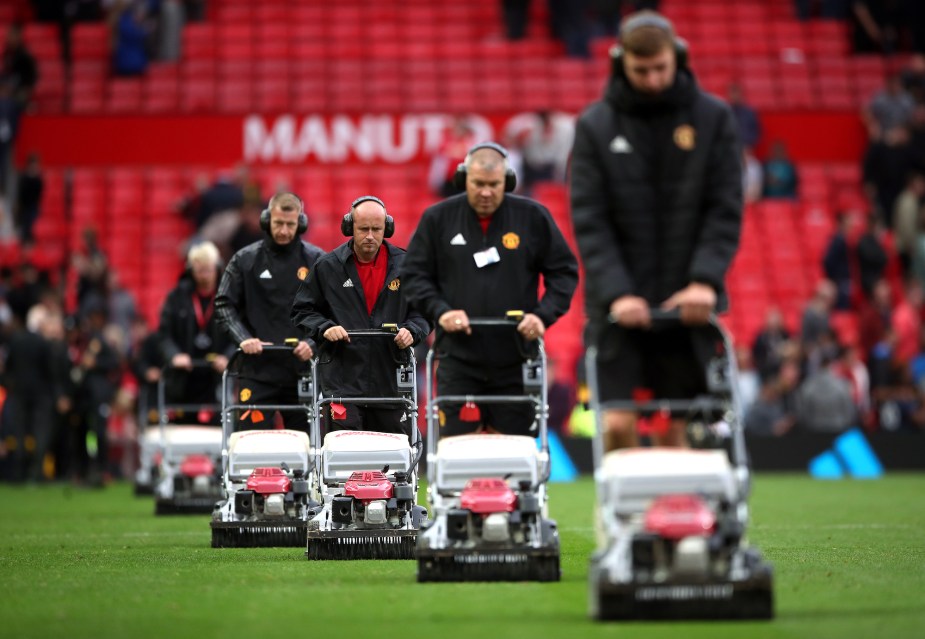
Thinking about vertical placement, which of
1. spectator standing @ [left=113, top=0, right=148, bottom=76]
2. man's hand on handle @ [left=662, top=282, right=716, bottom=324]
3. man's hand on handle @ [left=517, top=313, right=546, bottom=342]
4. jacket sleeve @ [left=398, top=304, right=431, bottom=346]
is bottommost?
man's hand on handle @ [left=662, top=282, right=716, bottom=324]

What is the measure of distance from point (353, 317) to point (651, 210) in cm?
402

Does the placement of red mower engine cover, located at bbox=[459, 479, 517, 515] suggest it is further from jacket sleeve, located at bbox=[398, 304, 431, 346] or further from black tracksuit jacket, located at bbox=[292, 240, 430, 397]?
black tracksuit jacket, located at bbox=[292, 240, 430, 397]

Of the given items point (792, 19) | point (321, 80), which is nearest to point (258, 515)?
point (321, 80)

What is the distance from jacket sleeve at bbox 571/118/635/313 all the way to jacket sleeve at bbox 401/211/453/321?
5.69 feet

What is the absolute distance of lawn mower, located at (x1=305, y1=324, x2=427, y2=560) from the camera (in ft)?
32.7

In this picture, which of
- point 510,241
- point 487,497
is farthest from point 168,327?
point 487,497

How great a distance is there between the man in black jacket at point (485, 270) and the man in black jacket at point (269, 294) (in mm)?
3260

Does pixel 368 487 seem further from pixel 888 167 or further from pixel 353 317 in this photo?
pixel 888 167

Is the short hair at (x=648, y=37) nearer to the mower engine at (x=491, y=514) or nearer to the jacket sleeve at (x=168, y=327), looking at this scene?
the mower engine at (x=491, y=514)

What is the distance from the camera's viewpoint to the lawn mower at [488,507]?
8.29 m

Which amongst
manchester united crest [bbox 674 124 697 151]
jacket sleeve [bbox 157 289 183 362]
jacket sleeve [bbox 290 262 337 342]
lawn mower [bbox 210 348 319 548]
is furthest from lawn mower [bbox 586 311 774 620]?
jacket sleeve [bbox 157 289 183 362]

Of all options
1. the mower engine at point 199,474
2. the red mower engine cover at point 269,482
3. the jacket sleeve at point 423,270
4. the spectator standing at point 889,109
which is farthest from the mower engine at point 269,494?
the spectator standing at point 889,109

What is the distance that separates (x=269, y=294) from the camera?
12133mm

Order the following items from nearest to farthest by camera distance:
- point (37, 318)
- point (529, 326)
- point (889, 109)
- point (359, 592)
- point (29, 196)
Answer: point (359, 592) → point (529, 326) → point (37, 318) → point (29, 196) → point (889, 109)
